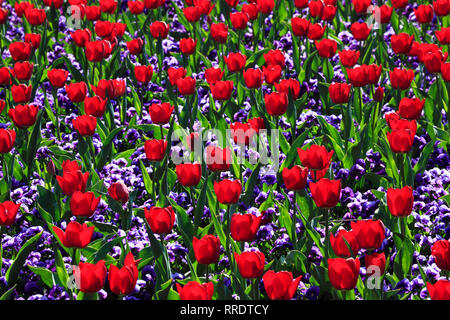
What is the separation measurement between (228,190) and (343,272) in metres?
0.81

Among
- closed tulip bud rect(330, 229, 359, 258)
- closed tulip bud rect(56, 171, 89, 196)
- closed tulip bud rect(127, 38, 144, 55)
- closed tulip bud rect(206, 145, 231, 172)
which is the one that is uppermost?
closed tulip bud rect(127, 38, 144, 55)

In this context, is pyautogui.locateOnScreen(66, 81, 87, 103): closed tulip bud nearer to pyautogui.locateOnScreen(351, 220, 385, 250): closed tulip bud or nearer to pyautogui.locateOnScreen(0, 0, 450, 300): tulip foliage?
pyautogui.locateOnScreen(0, 0, 450, 300): tulip foliage

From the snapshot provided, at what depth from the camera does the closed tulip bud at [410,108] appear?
448 centimetres

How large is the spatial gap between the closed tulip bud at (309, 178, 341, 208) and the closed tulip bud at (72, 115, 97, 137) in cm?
166

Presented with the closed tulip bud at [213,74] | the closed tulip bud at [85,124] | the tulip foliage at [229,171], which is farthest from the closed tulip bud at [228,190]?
the closed tulip bud at [213,74]

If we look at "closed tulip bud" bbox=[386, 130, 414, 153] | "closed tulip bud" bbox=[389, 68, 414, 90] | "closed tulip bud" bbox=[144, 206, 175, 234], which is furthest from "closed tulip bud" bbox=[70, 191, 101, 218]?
"closed tulip bud" bbox=[389, 68, 414, 90]

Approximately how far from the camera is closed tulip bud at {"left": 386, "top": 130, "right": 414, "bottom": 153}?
13.3ft

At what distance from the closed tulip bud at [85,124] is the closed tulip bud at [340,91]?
153 cm

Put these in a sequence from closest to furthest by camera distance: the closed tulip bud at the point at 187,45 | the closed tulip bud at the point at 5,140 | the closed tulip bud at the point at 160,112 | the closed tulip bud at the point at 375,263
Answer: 1. the closed tulip bud at the point at 375,263
2. the closed tulip bud at the point at 5,140
3. the closed tulip bud at the point at 160,112
4. the closed tulip bud at the point at 187,45

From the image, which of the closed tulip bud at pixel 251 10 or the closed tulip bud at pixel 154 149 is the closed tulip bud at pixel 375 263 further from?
the closed tulip bud at pixel 251 10

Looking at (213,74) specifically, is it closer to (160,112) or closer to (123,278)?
(160,112)

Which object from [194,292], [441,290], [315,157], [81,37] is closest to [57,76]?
[81,37]

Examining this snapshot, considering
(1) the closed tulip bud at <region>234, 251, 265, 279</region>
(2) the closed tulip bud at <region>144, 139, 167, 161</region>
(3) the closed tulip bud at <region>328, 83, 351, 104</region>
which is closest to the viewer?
(1) the closed tulip bud at <region>234, 251, 265, 279</region>

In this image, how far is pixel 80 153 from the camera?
15.6 feet
